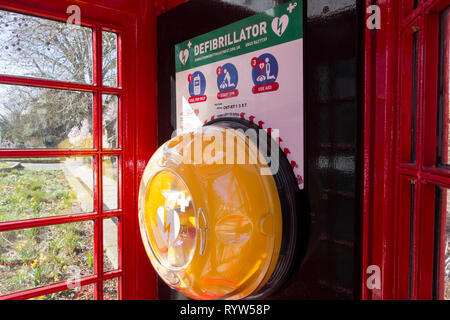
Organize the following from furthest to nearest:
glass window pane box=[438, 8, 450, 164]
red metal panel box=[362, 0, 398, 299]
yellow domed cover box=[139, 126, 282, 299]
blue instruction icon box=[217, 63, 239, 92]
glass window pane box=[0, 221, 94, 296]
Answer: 1. glass window pane box=[0, 221, 94, 296]
2. blue instruction icon box=[217, 63, 239, 92]
3. yellow domed cover box=[139, 126, 282, 299]
4. red metal panel box=[362, 0, 398, 299]
5. glass window pane box=[438, 8, 450, 164]

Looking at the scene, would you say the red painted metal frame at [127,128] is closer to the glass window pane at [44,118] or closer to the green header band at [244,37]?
the glass window pane at [44,118]

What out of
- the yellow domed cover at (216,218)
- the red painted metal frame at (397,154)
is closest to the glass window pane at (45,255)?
the yellow domed cover at (216,218)

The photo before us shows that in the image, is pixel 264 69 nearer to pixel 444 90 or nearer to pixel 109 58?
pixel 444 90

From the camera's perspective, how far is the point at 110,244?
6.42ft

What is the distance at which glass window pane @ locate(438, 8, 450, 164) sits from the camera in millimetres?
762

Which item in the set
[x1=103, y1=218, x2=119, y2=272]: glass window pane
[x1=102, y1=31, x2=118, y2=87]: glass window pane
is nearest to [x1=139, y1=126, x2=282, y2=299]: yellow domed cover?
[x1=103, y1=218, x2=119, y2=272]: glass window pane

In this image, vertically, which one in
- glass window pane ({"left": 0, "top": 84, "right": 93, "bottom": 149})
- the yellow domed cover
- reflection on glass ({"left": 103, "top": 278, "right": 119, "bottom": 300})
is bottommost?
reflection on glass ({"left": 103, "top": 278, "right": 119, "bottom": 300})

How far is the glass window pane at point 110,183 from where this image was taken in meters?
1.90

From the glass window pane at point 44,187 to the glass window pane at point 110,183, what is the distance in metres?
0.07

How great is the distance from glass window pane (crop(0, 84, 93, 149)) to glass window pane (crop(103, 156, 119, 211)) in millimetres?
134
